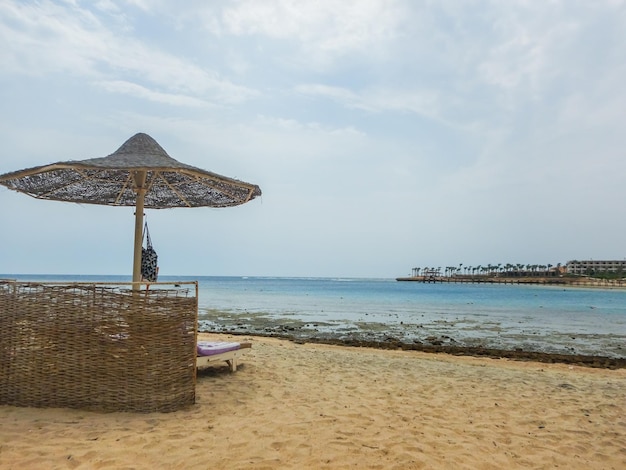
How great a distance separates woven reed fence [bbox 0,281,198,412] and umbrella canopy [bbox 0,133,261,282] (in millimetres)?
1361

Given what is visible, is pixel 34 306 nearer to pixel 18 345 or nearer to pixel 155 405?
pixel 18 345

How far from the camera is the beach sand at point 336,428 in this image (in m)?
3.31

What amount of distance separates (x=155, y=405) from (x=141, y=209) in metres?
2.64

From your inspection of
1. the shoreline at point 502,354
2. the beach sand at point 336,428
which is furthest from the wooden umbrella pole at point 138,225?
the shoreline at point 502,354

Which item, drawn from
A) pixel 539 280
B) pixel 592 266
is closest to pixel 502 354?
pixel 539 280

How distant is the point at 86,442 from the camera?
3.43 metres

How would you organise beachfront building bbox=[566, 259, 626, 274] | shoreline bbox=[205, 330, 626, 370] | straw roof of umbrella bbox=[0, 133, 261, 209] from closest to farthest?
straw roof of umbrella bbox=[0, 133, 261, 209], shoreline bbox=[205, 330, 626, 370], beachfront building bbox=[566, 259, 626, 274]

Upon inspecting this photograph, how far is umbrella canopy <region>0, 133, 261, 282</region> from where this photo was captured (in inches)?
186

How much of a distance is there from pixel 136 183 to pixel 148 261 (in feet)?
3.83

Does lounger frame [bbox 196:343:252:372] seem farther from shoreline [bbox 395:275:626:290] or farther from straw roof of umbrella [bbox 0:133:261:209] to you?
shoreline [bbox 395:275:626:290]

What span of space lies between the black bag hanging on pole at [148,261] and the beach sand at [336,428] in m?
1.75

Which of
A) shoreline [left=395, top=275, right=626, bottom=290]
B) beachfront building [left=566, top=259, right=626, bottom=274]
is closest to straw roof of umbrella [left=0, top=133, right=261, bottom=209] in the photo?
shoreline [left=395, top=275, right=626, bottom=290]

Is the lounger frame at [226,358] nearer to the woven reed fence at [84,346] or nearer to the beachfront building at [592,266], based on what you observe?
the woven reed fence at [84,346]

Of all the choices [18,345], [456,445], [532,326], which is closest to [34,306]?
[18,345]
